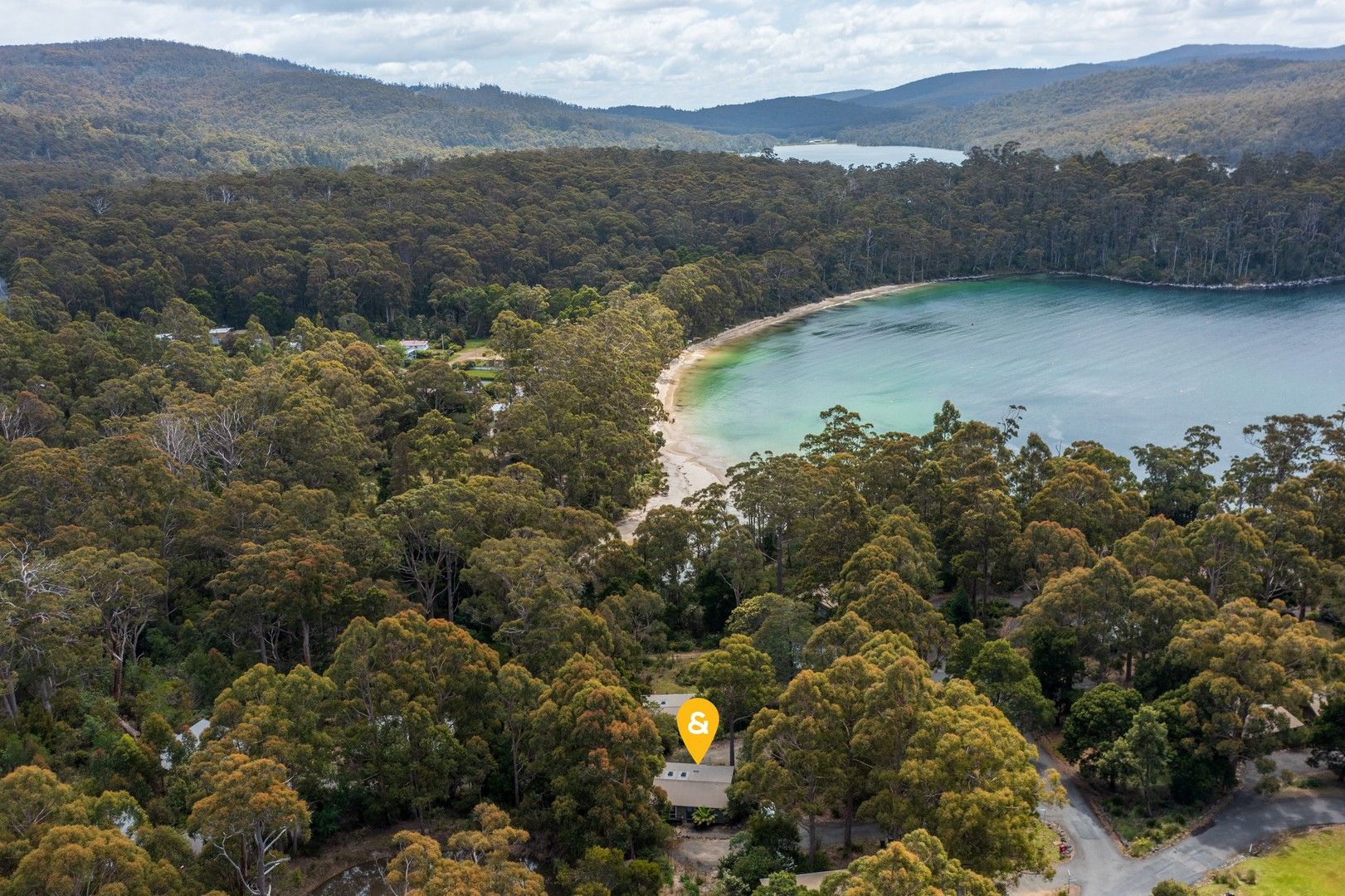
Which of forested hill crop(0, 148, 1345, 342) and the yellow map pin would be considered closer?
the yellow map pin

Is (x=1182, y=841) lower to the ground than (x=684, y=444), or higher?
lower

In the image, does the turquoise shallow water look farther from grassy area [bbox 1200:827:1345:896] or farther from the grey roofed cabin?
grassy area [bbox 1200:827:1345:896]

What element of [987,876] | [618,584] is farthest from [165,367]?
[987,876]

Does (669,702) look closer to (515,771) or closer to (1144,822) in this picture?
(515,771)

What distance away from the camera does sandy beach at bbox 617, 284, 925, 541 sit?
148ft

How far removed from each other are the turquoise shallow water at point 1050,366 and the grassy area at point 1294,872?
30.2 metres

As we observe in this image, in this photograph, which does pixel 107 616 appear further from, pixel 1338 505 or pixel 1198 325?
pixel 1198 325

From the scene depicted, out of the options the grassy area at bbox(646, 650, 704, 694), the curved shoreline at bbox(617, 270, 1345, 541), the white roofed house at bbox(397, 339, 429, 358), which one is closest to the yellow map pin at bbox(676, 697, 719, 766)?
the grassy area at bbox(646, 650, 704, 694)

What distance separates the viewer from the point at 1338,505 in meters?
32.3

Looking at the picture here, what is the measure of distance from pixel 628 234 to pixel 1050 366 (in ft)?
138

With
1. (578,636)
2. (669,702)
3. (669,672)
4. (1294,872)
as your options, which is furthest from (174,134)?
(1294,872)

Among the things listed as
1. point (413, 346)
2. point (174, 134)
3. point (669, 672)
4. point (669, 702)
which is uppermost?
point (174, 134)

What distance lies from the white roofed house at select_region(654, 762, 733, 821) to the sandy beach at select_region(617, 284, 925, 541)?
15.7m

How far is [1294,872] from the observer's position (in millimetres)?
20875
